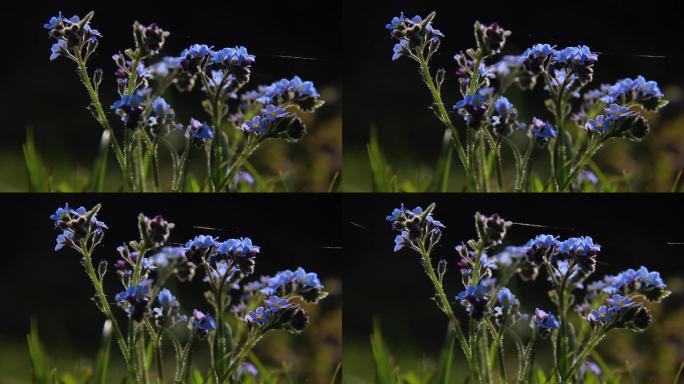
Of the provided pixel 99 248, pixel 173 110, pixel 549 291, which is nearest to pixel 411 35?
pixel 173 110

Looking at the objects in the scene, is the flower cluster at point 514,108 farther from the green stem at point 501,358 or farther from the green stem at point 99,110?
the green stem at point 99,110

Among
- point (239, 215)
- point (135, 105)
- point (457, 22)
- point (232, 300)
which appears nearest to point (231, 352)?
point (232, 300)

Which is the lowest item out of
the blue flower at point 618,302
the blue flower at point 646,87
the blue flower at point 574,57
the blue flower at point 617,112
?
the blue flower at point 618,302

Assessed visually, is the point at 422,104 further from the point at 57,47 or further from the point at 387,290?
the point at 57,47

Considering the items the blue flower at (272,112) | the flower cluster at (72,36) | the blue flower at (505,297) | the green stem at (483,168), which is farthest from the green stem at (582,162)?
the flower cluster at (72,36)

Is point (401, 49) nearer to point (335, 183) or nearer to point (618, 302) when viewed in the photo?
point (335, 183)

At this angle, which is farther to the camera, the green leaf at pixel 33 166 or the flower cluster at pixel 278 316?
the flower cluster at pixel 278 316

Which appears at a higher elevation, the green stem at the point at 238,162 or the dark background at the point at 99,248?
the green stem at the point at 238,162
